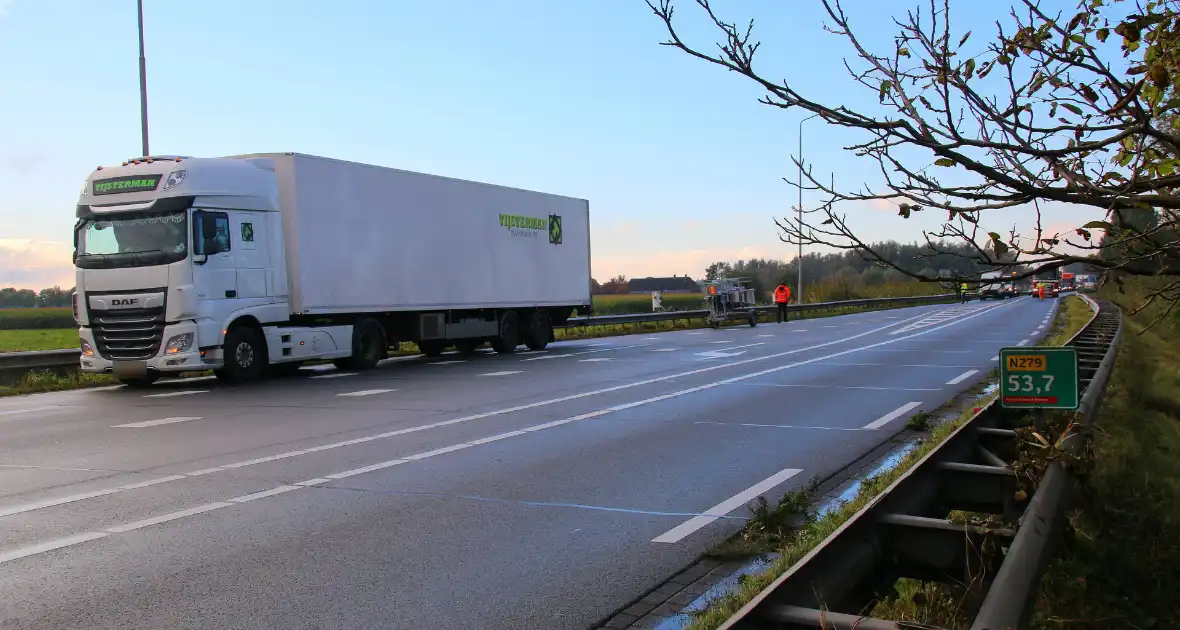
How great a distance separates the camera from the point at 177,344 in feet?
Answer: 50.7

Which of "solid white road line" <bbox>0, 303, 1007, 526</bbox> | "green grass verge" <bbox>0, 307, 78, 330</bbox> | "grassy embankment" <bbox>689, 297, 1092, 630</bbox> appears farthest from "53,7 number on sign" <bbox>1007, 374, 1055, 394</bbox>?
"green grass verge" <bbox>0, 307, 78, 330</bbox>

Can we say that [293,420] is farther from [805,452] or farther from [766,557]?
[766,557]

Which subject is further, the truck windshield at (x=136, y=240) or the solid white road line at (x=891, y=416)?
the truck windshield at (x=136, y=240)

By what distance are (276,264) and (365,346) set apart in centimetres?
303

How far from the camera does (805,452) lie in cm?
911

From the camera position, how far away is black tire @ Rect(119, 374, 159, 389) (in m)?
16.8

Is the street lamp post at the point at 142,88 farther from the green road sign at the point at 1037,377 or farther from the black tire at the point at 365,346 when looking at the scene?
the green road sign at the point at 1037,377

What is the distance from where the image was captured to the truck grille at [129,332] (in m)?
15.5

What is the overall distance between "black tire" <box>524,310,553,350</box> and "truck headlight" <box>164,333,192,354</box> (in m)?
11.6

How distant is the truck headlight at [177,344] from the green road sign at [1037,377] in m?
12.8

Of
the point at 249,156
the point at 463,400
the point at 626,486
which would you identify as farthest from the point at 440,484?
the point at 249,156

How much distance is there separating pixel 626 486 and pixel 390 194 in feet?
46.9

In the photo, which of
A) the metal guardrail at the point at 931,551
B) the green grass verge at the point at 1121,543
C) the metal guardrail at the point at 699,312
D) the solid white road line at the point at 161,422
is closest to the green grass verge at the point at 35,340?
the metal guardrail at the point at 699,312

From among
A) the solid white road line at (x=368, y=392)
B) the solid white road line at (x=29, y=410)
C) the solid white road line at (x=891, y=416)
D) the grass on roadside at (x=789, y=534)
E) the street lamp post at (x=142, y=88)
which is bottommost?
the solid white road line at (x=891, y=416)
